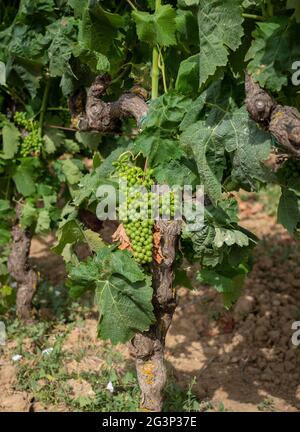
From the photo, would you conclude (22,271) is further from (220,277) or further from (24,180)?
(220,277)

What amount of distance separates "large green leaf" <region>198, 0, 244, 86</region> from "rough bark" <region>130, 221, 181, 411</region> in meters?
0.82

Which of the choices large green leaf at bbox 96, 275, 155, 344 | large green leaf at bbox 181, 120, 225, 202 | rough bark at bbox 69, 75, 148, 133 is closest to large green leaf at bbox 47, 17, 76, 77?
rough bark at bbox 69, 75, 148, 133

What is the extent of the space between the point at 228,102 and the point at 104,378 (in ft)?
7.13

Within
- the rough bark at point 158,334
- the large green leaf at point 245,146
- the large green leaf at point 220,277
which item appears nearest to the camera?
the large green leaf at point 245,146

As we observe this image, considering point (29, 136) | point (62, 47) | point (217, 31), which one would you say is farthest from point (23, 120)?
point (217, 31)

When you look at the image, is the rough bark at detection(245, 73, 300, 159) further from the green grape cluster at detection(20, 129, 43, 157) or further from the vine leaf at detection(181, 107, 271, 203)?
the green grape cluster at detection(20, 129, 43, 157)

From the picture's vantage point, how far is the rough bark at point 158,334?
132 inches

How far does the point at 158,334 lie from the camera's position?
140 inches

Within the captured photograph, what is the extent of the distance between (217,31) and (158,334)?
155 cm

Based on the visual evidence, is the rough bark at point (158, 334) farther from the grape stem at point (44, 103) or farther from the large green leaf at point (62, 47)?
the grape stem at point (44, 103)

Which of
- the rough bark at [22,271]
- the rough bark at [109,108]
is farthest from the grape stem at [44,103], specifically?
the rough bark at [109,108]

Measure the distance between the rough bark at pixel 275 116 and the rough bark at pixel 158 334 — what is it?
0.71 meters

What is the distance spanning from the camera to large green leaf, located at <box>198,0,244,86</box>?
282 cm

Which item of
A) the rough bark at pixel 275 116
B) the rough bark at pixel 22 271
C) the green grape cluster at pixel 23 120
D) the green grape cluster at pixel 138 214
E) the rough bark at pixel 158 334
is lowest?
the rough bark at pixel 22 271
